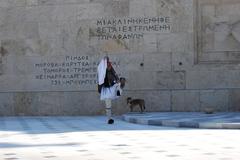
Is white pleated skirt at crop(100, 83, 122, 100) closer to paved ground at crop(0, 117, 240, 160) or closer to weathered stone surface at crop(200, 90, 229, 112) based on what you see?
paved ground at crop(0, 117, 240, 160)

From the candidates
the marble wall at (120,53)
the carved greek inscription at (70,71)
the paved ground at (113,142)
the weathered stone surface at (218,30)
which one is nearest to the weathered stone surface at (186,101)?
the marble wall at (120,53)

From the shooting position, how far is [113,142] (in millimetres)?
10609

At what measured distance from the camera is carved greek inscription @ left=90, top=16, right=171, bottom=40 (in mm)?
18250

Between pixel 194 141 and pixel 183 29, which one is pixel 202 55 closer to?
pixel 183 29

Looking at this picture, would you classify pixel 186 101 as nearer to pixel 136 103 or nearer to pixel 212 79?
pixel 212 79

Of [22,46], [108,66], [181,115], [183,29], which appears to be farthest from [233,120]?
[22,46]

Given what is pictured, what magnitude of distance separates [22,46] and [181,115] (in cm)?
641

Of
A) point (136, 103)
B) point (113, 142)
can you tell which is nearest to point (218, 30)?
point (136, 103)

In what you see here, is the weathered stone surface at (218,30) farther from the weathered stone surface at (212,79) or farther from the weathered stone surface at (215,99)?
the weathered stone surface at (215,99)

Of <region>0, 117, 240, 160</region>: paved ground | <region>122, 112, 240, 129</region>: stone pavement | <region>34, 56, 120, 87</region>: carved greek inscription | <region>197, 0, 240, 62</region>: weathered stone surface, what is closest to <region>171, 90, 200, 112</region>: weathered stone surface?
<region>122, 112, 240, 129</region>: stone pavement

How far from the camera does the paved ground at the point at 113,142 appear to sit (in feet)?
28.7

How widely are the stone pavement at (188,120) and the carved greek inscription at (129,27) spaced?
2964mm

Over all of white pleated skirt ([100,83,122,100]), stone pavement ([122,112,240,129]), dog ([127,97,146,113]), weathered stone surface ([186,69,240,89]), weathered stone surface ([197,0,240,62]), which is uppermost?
weathered stone surface ([197,0,240,62])

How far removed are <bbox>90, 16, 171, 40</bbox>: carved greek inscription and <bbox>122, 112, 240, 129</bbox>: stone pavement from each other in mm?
2964
